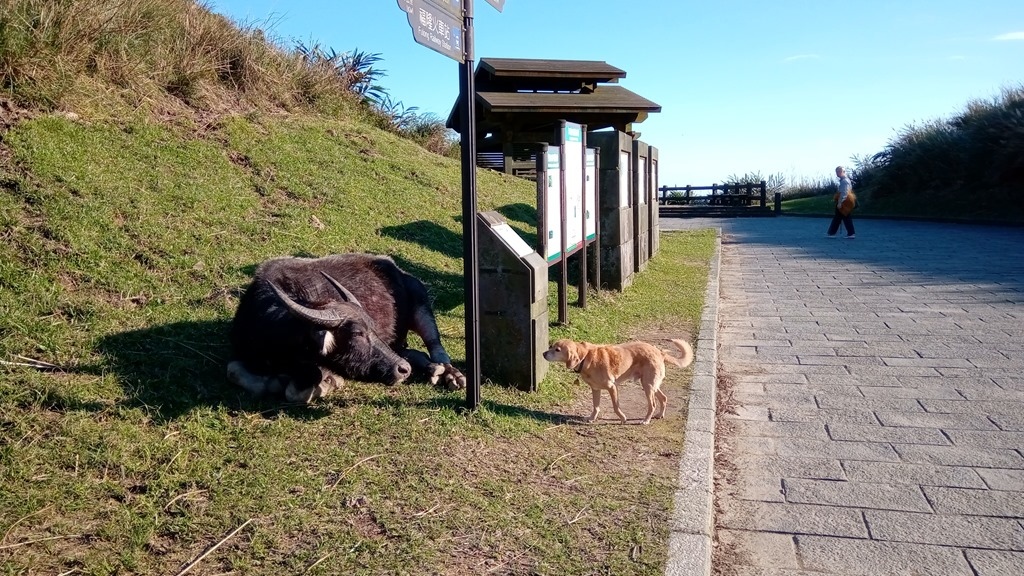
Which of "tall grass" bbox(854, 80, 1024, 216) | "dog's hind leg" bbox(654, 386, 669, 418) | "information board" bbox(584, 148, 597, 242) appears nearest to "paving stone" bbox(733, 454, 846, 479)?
"dog's hind leg" bbox(654, 386, 669, 418)

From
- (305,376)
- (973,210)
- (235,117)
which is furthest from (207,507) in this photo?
(973,210)

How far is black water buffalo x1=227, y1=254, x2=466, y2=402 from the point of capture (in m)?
4.80

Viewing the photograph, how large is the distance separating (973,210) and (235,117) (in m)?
22.6

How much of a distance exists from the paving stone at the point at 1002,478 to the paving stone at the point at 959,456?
83mm

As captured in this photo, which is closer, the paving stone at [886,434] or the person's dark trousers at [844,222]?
the paving stone at [886,434]

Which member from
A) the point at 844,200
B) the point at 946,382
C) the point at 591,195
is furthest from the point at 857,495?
the point at 844,200

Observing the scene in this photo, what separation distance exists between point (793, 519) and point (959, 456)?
1539mm

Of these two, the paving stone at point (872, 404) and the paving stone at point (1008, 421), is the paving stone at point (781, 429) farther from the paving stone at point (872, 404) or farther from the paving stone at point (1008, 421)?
the paving stone at point (1008, 421)

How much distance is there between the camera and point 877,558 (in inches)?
144

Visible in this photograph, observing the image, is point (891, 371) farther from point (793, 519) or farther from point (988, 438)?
point (793, 519)

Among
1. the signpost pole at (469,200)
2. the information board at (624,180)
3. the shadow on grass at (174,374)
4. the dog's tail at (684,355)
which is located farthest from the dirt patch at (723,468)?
the information board at (624,180)

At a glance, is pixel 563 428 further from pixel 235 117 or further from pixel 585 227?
pixel 235 117

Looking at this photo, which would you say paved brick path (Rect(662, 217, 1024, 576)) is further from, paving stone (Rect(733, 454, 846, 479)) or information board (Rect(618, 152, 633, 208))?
information board (Rect(618, 152, 633, 208))

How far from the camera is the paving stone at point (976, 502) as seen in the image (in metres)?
4.11
